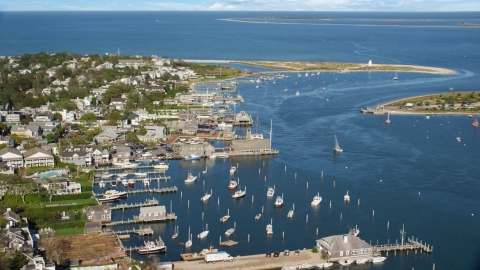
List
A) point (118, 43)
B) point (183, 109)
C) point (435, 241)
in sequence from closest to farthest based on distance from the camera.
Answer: point (435, 241)
point (183, 109)
point (118, 43)

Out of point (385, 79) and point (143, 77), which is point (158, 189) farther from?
point (385, 79)

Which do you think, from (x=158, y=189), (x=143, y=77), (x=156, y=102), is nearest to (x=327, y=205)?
(x=158, y=189)

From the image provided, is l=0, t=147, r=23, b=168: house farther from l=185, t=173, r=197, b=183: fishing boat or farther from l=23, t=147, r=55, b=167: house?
l=185, t=173, r=197, b=183: fishing boat

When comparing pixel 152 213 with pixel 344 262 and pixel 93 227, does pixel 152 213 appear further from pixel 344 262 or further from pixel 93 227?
pixel 344 262

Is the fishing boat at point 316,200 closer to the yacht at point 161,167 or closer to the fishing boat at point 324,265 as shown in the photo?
the fishing boat at point 324,265

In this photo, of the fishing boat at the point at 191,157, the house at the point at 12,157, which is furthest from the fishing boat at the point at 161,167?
the house at the point at 12,157

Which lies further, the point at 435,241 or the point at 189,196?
the point at 189,196
